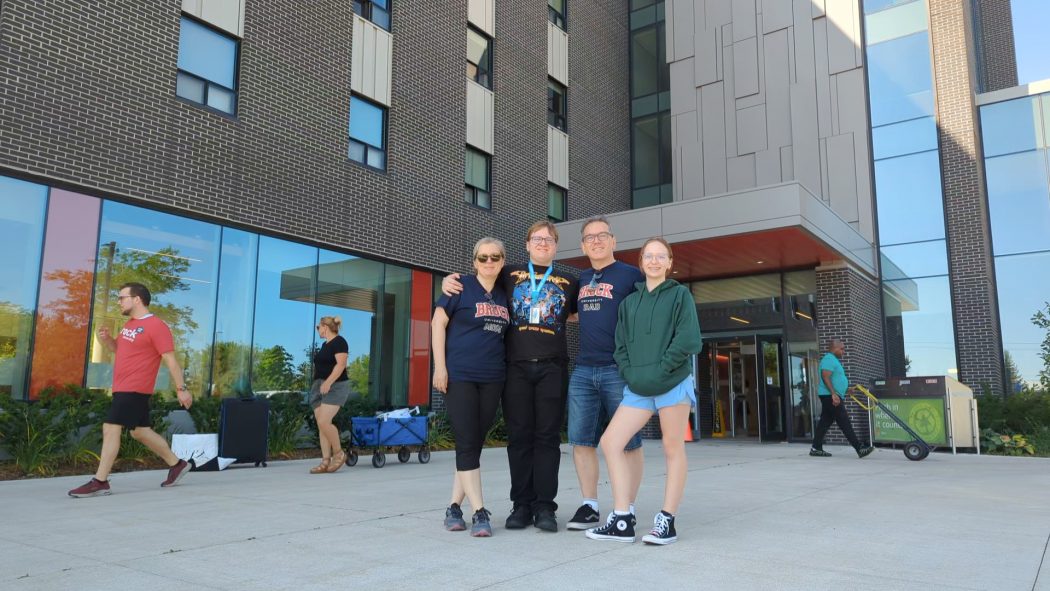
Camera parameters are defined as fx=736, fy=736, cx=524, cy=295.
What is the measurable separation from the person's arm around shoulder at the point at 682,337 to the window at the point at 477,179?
12.5 m

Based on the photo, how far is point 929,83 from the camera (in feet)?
55.4

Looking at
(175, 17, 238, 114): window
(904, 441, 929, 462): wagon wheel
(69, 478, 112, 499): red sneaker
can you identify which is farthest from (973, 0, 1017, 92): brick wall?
(69, 478, 112, 499): red sneaker

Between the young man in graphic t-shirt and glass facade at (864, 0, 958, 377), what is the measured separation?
14.2 metres

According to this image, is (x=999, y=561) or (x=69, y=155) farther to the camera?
(x=69, y=155)

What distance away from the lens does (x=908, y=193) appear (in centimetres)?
1664

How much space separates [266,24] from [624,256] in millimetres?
7866

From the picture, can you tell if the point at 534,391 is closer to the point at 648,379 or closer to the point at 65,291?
the point at 648,379

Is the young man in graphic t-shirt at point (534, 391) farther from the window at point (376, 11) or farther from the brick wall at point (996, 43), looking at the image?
the brick wall at point (996, 43)

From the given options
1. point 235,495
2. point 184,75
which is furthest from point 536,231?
point 184,75

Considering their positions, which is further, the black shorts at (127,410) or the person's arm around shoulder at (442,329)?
the black shorts at (127,410)

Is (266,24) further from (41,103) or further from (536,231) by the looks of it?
(536,231)

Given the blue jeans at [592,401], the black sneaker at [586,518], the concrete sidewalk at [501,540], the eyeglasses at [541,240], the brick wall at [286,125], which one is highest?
the brick wall at [286,125]

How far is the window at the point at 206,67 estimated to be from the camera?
437 inches

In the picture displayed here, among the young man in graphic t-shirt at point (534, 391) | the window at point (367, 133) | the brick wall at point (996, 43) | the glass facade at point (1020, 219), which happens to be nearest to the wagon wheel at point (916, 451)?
the glass facade at point (1020, 219)
